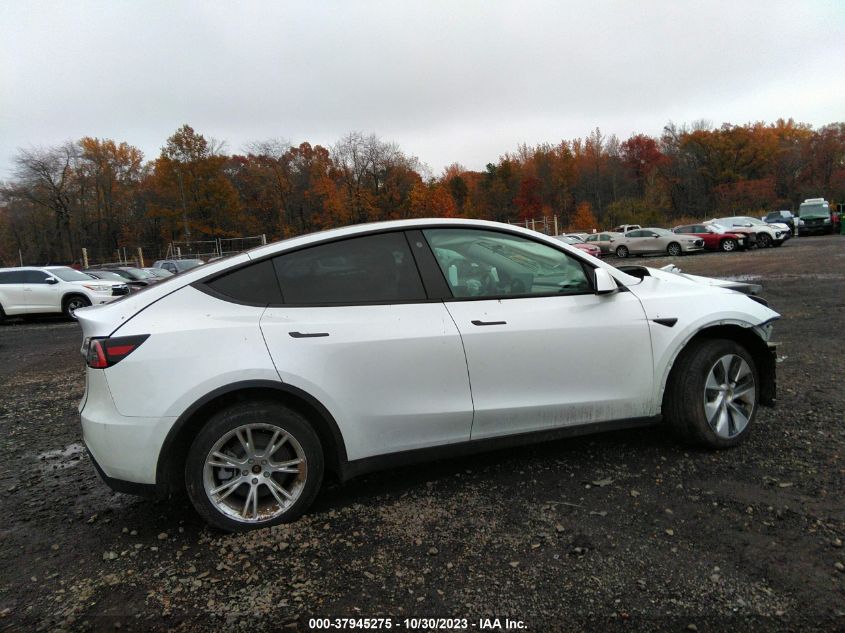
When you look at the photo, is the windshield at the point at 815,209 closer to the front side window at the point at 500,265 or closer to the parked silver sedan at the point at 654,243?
the parked silver sedan at the point at 654,243

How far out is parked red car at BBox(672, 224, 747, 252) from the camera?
26391mm

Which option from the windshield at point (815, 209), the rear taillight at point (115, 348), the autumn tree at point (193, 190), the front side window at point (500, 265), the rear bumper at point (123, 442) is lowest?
the rear bumper at point (123, 442)

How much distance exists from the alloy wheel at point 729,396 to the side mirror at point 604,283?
921mm

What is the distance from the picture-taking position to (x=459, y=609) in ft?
7.65

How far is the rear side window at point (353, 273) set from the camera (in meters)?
3.12

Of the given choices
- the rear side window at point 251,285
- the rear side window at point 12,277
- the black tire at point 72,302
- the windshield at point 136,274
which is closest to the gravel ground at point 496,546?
the rear side window at point 251,285

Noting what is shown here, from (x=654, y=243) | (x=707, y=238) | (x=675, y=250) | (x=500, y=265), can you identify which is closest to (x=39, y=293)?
(x=500, y=265)

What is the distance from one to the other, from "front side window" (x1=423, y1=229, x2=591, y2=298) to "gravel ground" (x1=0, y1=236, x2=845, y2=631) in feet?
3.93

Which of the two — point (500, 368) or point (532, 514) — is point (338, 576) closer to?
point (532, 514)

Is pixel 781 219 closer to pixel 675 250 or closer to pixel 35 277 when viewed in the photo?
pixel 675 250

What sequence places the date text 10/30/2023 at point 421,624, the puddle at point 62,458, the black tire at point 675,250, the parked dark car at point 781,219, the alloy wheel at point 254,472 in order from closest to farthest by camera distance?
the date text 10/30/2023 at point 421,624 → the alloy wheel at point 254,472 → the puddle at point 62,458 → the black tire at point 675,250 → the parked dark car at point 781,219

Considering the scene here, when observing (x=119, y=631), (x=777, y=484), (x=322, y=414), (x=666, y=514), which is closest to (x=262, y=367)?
(x=322, y=414)

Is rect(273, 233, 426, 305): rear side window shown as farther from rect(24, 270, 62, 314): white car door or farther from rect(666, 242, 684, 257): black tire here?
rect(666, 242, 684, 257): black tire

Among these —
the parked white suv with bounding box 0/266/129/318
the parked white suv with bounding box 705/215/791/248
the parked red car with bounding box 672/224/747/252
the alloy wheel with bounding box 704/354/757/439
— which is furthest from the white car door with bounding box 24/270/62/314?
the parked white suv with bounding box 705/215/791/248
